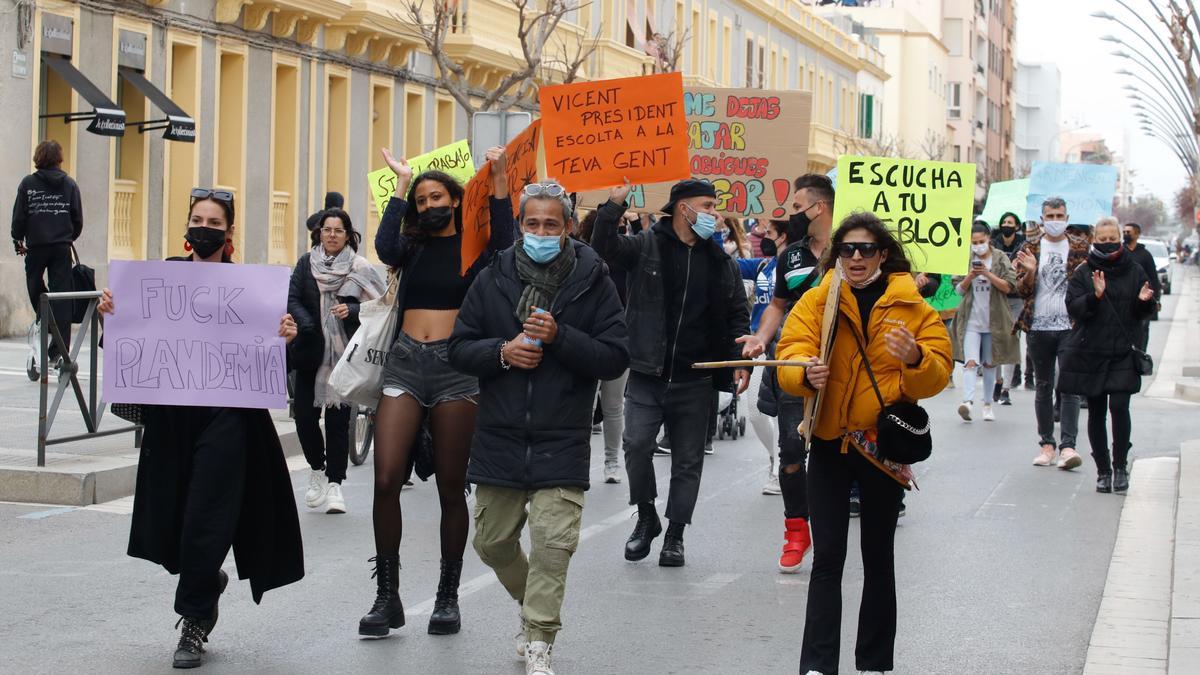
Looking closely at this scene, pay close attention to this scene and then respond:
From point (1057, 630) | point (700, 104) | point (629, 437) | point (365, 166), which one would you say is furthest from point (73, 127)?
point (1057, 630)

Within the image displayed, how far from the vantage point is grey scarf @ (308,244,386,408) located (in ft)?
33.1

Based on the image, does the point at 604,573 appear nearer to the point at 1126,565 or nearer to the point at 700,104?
the point at 1126,565

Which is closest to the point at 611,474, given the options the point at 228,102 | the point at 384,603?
the point at 384,603

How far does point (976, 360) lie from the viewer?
17031 millimetres

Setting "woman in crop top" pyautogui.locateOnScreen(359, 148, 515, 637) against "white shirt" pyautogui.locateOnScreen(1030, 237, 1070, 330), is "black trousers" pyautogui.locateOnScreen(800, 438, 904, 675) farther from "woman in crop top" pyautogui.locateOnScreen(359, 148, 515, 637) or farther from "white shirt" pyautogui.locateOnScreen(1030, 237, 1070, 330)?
"white shirt" pyautogui.locateOnScreen(1030, 237, 1070, 330)

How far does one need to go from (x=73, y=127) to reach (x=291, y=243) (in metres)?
6.43

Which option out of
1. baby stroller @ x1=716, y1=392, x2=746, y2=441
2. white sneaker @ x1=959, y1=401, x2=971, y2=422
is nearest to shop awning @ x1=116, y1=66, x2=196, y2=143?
baby stroller @ x1=716, y1=392, x2=746, y2=441

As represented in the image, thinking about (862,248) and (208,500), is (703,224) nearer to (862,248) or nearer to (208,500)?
(862,248)

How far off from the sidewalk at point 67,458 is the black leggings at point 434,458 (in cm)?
404

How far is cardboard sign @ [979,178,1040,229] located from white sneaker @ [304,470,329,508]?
426 inches

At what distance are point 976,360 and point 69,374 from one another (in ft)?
29.0

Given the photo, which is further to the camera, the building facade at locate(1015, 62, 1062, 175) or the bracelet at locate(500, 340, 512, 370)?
the building facade at locate(1015, 62, 1062, 175)

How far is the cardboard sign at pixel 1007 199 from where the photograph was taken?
64.9 ft

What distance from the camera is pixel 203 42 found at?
25656 millimetres
